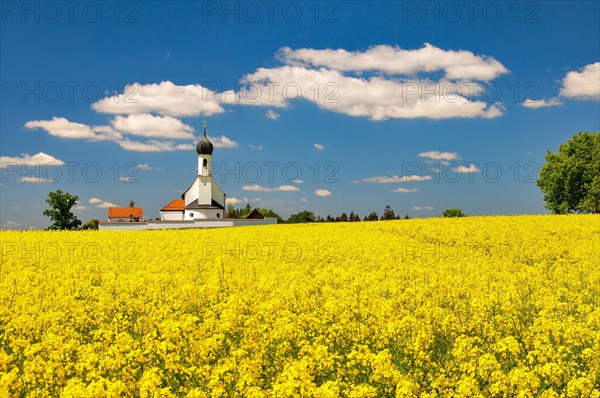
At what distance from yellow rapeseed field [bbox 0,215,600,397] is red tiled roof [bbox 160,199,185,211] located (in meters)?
72.2

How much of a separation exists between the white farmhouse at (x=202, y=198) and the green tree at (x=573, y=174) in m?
53.8

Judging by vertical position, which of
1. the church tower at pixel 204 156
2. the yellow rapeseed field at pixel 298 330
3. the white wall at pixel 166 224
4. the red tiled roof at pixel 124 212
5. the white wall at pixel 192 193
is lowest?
the yellow rapeseed field at pixel 298 330

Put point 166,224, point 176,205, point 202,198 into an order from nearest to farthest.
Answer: point 166,224
point 202,198
point 176,205

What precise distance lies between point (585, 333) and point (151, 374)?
7.13m

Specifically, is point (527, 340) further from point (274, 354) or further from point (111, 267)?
point (111, 267)

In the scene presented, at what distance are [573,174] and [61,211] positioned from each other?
243 ft

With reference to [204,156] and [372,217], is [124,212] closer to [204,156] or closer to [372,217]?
[204,156]

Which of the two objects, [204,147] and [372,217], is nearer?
[372,217]

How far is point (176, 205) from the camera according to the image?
297ft

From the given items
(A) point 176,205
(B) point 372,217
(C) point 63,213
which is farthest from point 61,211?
(B) point 372,217

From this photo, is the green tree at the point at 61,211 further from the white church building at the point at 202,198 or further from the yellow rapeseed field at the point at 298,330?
the yellow rapeseed field at the point at 298,330

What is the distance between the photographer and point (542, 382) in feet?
22.7

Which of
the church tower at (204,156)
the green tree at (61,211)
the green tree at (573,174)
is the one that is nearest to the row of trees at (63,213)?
the green tree at (61,211)

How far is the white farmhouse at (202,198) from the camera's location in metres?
83.4
